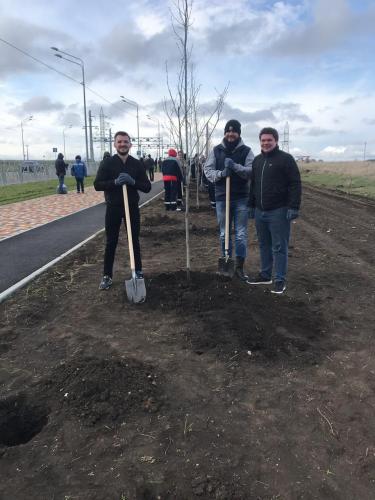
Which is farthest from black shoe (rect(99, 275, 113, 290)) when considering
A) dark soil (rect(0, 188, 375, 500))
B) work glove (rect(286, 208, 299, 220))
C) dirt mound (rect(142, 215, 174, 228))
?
dirt mound (rect(142, 215, 174, 228))

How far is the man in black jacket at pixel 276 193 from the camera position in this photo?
193 inches

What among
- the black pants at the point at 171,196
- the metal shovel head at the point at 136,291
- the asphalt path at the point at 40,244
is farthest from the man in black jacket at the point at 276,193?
the black pants at the point at 171,196

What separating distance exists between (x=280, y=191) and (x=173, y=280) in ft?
5.61

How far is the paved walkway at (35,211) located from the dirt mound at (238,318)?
17.8 ft

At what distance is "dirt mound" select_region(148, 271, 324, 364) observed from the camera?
365 centimetres

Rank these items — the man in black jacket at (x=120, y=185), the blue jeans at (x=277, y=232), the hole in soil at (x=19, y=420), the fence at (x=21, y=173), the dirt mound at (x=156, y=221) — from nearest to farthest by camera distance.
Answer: the hole in soil at (x=19, y=420) → the man in black jacket at (x=120, y=185) → the blue jeans at (x=277, y=232) → the dirt mound at (x=156, y=221) → the fence at (x=21, y=173)

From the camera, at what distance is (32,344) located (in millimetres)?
3857

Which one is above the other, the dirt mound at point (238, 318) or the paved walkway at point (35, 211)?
the paved walkway at point (35, 211)

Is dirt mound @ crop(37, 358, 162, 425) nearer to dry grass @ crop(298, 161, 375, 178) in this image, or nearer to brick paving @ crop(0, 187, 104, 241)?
brick paving @ crop(0, 187, 104, 241)

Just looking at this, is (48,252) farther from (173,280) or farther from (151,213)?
(151,213)

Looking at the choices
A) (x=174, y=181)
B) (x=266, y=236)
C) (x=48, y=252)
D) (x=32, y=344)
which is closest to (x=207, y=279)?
(x=266, y=236)

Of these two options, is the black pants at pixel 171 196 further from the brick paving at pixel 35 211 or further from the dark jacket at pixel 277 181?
the dark jacket at pixel 277 181

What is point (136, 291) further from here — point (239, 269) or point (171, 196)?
point (171, 196)

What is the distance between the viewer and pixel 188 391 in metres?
3.03
